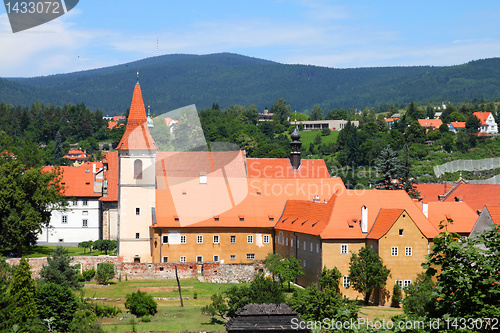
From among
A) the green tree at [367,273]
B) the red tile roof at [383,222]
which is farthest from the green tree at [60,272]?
the red tile roof at [383,222]

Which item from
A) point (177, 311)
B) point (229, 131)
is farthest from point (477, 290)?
point (229, 131)

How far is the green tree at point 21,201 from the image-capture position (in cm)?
6544

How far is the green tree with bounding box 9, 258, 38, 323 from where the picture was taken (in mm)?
39594

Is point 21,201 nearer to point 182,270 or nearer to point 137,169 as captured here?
point 137,169

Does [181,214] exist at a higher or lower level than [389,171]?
lower

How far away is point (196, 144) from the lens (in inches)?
5812

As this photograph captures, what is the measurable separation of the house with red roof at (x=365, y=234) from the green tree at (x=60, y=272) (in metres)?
16.5

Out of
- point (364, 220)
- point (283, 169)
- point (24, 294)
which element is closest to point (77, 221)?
point (283, 169)

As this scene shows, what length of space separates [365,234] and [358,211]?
257 cm

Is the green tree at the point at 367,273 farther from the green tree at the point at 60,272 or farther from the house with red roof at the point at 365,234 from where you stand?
the green tree at the point at 60,272

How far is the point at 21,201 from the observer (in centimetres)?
6612

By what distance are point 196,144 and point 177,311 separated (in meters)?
101

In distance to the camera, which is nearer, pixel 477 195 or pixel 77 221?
pixel 477 195

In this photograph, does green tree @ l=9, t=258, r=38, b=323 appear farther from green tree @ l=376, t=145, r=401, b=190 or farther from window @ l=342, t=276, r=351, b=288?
green tree @ l=376, t=145, r=401, b=190
